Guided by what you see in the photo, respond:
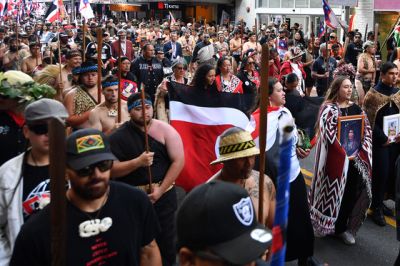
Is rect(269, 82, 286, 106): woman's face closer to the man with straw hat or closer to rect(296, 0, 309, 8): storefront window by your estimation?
the man with straw hat

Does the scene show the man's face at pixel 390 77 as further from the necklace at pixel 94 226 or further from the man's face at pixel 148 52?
the man's face at pixel 148 52

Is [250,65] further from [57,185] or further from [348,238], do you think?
[57,185]

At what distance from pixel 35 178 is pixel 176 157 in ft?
4.94

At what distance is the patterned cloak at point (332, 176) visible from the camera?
18.7 feet

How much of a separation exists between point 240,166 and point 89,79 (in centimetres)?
312

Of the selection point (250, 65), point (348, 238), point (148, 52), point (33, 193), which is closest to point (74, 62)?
point (148, 52)

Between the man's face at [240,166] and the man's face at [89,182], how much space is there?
3.58 feet

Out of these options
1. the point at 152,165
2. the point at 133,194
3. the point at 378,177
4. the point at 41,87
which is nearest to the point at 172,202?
the point at 152,165

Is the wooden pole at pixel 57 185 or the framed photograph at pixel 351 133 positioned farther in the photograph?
the framed photograph at pixel 351 133

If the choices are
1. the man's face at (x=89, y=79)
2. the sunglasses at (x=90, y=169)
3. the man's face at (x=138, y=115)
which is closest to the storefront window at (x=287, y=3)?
the man's face at (x=89, y=79)

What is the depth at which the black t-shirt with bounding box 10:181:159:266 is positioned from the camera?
2.69 m

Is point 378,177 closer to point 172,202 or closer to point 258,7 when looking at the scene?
point 172,202

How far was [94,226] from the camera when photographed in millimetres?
2787

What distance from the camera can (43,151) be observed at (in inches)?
128
